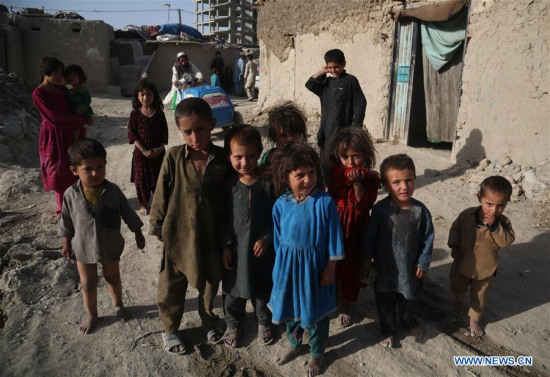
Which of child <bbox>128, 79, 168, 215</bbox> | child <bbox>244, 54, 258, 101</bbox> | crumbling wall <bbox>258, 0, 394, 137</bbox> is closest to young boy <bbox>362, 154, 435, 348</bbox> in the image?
child <bbox>128, 79, 168, 215</bbox>

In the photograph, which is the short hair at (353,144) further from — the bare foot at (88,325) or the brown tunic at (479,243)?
the bare foot at (88,325)

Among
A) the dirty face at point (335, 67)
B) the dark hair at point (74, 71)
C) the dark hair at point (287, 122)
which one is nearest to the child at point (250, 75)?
the dark hair at point (74, 71)

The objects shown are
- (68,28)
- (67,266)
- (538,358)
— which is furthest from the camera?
(68,28)

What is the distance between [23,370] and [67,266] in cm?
108

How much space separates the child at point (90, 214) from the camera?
2307mm

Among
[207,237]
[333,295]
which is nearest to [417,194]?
[333,295]

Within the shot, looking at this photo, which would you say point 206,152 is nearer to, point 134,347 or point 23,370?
point 134,347

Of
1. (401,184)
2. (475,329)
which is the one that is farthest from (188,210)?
(475,329)

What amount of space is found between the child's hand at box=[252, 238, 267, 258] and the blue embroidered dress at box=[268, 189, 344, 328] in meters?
0.06

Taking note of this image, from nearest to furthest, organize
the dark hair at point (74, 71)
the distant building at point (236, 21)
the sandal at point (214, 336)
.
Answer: the sandal at point (214, 336) < the dark hair at point (74, 71) < the distant building at point (236, 21)

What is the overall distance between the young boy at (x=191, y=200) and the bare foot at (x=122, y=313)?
0.59 m

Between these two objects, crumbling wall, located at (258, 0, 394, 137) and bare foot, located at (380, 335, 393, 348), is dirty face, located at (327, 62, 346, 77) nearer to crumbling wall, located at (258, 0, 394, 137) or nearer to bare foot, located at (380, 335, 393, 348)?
bare foot, located at (380, 335, 393, 348)

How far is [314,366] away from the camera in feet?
7.07

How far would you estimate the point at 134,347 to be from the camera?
2348 millimetres
